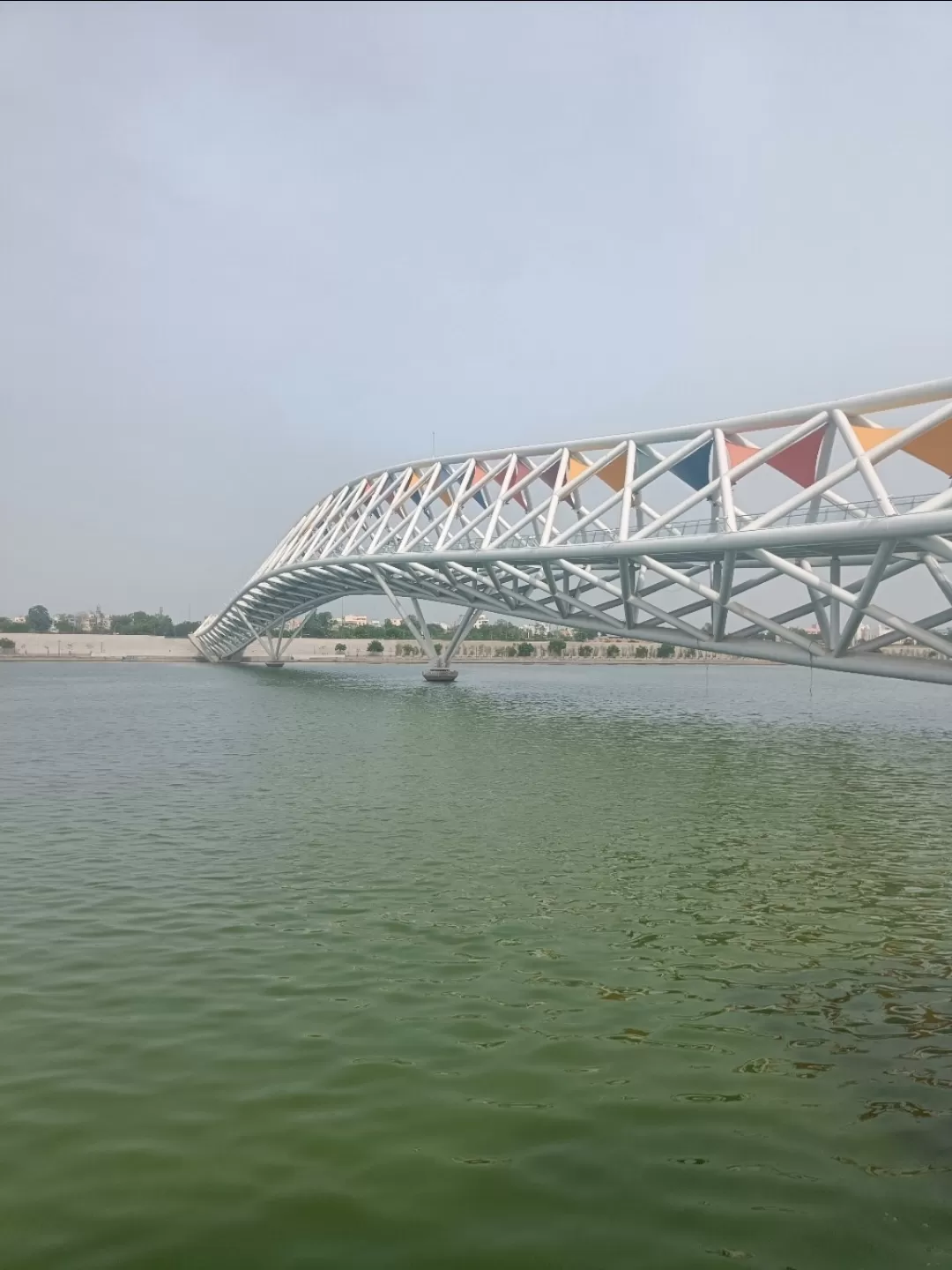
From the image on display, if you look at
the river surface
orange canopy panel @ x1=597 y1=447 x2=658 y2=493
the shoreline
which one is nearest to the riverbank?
the shoreline

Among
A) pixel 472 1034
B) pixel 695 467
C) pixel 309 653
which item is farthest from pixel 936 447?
pixel 309 653

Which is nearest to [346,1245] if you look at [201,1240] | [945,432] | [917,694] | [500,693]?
[201,1240]

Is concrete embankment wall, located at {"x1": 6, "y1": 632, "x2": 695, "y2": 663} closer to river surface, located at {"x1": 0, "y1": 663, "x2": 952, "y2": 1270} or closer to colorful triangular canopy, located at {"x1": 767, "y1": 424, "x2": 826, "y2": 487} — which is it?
colorful triangular canopy, located at {"x1": 767, "y1": 424, "x2": 826, "y2": 487}

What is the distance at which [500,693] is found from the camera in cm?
5653

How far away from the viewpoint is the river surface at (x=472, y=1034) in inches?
190

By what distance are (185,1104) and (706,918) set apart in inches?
249

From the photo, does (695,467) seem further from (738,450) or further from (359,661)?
(359,661)

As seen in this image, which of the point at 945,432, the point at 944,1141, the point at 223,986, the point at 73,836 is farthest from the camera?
the point at 945,432

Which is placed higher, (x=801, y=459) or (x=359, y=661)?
(x=801, y=459)

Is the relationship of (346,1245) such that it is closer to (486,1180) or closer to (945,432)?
(486,1180)

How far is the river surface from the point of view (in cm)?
482

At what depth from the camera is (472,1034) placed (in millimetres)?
7164

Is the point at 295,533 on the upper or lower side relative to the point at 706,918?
upper

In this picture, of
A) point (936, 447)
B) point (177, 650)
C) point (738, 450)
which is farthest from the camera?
point (177, 650)
